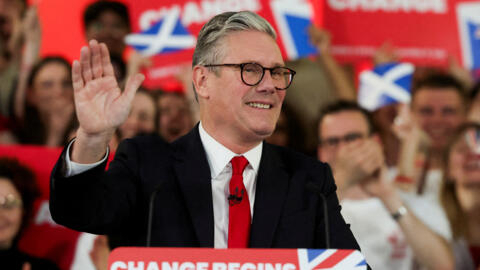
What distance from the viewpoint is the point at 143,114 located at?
369cm

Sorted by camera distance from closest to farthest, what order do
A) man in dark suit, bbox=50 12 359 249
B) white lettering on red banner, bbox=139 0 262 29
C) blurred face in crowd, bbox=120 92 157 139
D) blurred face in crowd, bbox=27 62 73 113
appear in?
man in dark suit, bbox=50 12 359 249
blurred face in crowd, bbox=120 92 157 139
blurred face in crowd, bbox=27 62 73 113
white lettering on red banner, bbox=139 0 262 29

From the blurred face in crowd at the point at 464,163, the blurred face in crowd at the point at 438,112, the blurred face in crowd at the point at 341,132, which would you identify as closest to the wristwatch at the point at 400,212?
the blurred face in crowd at the point at 341,132

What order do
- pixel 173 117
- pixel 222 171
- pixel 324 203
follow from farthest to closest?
pixel 173 117, pixel 222 171, pixel 324 203

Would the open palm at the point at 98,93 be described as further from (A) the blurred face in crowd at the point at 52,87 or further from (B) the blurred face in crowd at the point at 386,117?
(B) the blurred face in crowd at the point at 386,117

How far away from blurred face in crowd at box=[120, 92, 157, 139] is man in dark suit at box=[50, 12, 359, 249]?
197 cm

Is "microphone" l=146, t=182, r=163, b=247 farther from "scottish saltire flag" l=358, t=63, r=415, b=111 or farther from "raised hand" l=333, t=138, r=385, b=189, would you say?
"scottish saltire flag" l=358, t=63, r=415, b=111

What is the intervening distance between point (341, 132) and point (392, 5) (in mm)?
1773

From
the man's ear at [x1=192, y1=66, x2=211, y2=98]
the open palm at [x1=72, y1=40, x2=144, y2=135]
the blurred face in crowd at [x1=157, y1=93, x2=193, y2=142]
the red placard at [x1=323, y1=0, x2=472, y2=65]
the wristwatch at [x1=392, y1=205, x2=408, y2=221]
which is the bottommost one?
the wristwatch at [x1=392, y1=205, x2=408, y2=221]

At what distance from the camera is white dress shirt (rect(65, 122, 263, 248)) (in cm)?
156

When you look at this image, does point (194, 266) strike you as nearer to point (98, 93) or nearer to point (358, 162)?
point (98, 93)

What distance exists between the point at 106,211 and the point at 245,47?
0.49 m

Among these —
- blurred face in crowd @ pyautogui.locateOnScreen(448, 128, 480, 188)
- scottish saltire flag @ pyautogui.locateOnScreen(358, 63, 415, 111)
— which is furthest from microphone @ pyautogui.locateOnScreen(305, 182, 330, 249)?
scottish saltire flag @ pyautogui.locateOnScreen(358, 63, 415, 111)

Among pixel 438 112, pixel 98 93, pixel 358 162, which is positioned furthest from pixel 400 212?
pixel 98 93

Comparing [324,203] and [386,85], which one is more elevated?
[324,203]
